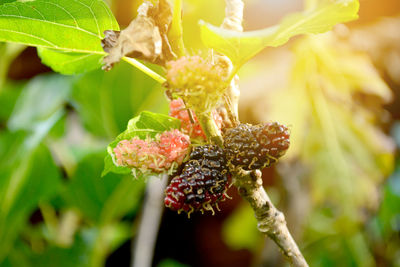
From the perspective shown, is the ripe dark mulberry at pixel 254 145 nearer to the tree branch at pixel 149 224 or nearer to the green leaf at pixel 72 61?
the green leaf at pixel 72 61

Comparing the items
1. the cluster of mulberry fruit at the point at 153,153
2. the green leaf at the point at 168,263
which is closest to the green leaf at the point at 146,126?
the cluster of mulberry fruit at the point at 153,153

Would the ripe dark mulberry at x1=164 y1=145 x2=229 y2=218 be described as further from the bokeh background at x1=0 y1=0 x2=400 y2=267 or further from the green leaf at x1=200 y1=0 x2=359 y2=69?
the bokeh background at x1=0 y1=0 x2=400 y2=267

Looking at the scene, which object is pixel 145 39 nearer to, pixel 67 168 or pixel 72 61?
pixel 72 61

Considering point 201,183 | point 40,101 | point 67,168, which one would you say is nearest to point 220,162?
point 201,183

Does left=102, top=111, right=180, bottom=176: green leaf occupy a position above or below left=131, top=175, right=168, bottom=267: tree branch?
below

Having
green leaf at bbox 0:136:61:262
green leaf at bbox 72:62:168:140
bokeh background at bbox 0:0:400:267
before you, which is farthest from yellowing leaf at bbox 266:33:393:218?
green leaf at bbox 0:136:61:262

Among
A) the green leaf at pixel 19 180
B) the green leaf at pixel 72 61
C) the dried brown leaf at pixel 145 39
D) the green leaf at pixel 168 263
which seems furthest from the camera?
the green leaf at pixel 168 263

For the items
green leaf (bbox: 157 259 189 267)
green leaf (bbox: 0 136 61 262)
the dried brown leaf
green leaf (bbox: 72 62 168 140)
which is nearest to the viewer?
the dried brown leaf
